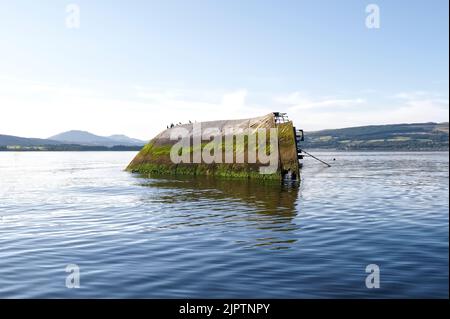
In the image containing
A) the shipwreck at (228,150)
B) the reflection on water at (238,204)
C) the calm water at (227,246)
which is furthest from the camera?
the shipwreck at (228,150)

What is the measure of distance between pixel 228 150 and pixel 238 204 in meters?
20.6

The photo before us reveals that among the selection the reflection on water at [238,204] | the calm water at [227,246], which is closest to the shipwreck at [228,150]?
the reflection on water at [238,204]

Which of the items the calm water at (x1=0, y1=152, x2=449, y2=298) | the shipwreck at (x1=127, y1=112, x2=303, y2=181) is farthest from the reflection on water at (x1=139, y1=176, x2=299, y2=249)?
the shipwreck at (x1=127, y1=112, x2=303, y2=181)

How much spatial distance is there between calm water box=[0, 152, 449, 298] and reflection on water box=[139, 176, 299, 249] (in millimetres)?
94

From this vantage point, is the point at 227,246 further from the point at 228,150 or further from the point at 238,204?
the point at 228,150

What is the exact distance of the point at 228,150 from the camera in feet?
162

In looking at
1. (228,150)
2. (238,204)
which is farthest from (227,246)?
(228,150)

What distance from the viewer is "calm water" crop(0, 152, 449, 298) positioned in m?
11.8

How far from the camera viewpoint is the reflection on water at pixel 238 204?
20.4 meters

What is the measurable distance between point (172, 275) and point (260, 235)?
21.9 feet

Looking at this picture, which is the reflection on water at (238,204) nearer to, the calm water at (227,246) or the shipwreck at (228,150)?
the calm water at (227,246)

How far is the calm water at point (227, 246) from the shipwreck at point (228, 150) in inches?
458

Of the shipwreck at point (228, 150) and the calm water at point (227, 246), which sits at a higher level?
the shipwreck at point (228, 150)
